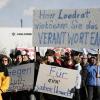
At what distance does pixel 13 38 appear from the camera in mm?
28828

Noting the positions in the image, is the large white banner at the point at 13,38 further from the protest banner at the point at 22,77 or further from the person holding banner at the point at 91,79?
the person holding banner at the point at 91,79

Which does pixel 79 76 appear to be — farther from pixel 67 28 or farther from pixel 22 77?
pixel 22 77

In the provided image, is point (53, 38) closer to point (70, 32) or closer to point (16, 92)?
point (70, 32)

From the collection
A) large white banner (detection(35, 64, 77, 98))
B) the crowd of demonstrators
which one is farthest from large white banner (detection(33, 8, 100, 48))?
large white banner (detection(35, 64, 77, 98))

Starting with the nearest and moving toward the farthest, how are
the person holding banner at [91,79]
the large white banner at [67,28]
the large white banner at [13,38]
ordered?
the large white banner at [67,28] → the person holding banner at [91,79] → the large white banner at [13,38]

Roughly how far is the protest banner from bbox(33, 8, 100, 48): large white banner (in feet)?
2.81

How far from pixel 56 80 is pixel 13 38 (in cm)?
1534

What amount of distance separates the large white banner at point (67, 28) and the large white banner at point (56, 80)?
823 mm

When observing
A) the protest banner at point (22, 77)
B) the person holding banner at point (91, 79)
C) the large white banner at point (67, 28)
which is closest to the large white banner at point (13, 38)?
the large white banner at point (67, 28)

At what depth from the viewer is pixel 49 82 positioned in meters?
13.8

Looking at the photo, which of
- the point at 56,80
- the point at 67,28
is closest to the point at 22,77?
the point at 56,80

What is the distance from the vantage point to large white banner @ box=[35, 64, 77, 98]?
13.5 metres

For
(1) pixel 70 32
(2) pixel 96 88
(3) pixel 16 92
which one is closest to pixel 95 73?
(2) pixel 96 88

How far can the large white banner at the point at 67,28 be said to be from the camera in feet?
44.9
